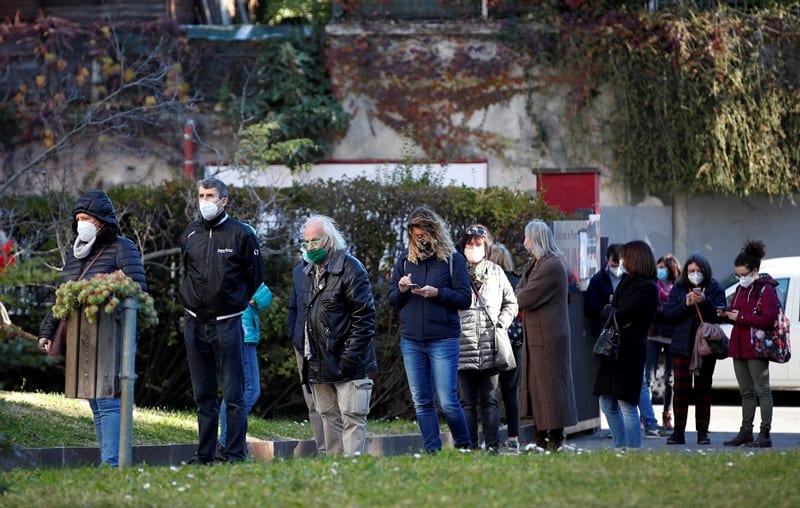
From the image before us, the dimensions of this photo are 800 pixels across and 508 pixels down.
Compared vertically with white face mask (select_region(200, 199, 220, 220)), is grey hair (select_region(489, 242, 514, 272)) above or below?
below

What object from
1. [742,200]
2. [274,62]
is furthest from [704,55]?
[274,62]

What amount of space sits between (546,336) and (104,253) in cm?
381

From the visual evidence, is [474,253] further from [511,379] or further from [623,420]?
[623,420]

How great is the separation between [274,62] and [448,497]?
15364mm

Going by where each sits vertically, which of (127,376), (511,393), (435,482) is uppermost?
(127,376)

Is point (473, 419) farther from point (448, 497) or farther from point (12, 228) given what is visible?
point (12, 228)

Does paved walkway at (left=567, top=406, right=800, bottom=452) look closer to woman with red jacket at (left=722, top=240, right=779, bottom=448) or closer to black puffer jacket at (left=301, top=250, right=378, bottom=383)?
woman with red jacket at (left=722, top=240, right=779, bottom=448)

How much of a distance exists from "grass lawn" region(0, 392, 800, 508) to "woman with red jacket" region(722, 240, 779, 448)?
339cm

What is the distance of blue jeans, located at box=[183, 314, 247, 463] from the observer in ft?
30.0

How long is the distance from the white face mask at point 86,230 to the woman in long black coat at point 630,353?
162 inches

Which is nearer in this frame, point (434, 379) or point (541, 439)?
point (434, 379)

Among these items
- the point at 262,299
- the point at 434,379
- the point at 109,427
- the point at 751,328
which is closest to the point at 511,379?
the point at 434,379

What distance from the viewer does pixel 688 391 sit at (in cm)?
1282

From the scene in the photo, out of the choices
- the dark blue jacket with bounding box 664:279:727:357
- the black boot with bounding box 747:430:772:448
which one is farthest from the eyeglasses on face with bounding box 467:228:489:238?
the black boot with bounding box 747:430:772:448
